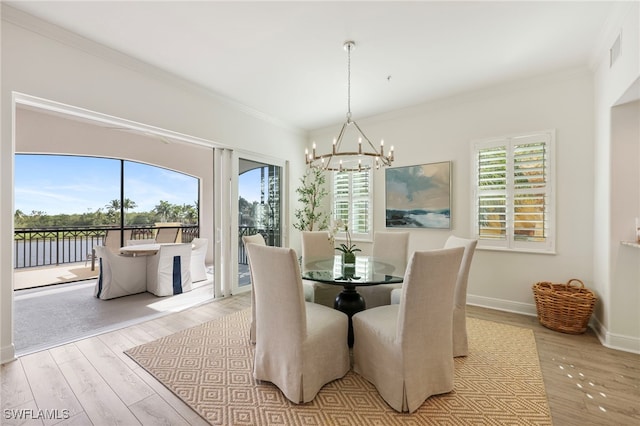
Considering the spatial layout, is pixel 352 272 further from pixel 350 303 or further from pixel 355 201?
pixel 355 201

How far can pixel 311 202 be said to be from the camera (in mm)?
5367

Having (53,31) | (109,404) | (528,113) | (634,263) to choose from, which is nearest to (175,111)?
(53,31)

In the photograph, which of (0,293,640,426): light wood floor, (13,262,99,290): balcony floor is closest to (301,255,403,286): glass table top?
(0,293,640,426): light wood floor

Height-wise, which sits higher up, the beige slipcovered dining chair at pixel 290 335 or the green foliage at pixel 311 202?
the green foliage at pixel 311 202

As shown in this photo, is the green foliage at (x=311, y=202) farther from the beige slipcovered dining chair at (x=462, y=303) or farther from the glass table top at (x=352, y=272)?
the beige slipcovered dining chair at (x=462, y=303)

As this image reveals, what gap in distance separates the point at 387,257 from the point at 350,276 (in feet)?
4.02

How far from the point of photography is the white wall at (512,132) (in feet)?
10.6

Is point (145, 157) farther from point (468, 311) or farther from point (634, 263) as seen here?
point (634, 263)

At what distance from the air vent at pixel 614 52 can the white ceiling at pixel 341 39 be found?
0.19 m

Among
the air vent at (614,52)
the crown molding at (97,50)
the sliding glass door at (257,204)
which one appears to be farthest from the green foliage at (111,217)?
the air vent at (614,52)

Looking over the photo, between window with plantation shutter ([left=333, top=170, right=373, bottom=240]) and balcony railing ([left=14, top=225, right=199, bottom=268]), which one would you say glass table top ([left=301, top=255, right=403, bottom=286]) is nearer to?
window with plantation shutter ([left=333, top=170, right=373, bottom=240])

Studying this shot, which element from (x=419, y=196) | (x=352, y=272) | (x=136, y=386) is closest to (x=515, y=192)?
(x=419, y=196)

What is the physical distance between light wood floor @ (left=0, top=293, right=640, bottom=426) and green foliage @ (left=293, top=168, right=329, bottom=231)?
3001mm

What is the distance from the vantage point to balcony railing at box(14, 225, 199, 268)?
580cm
